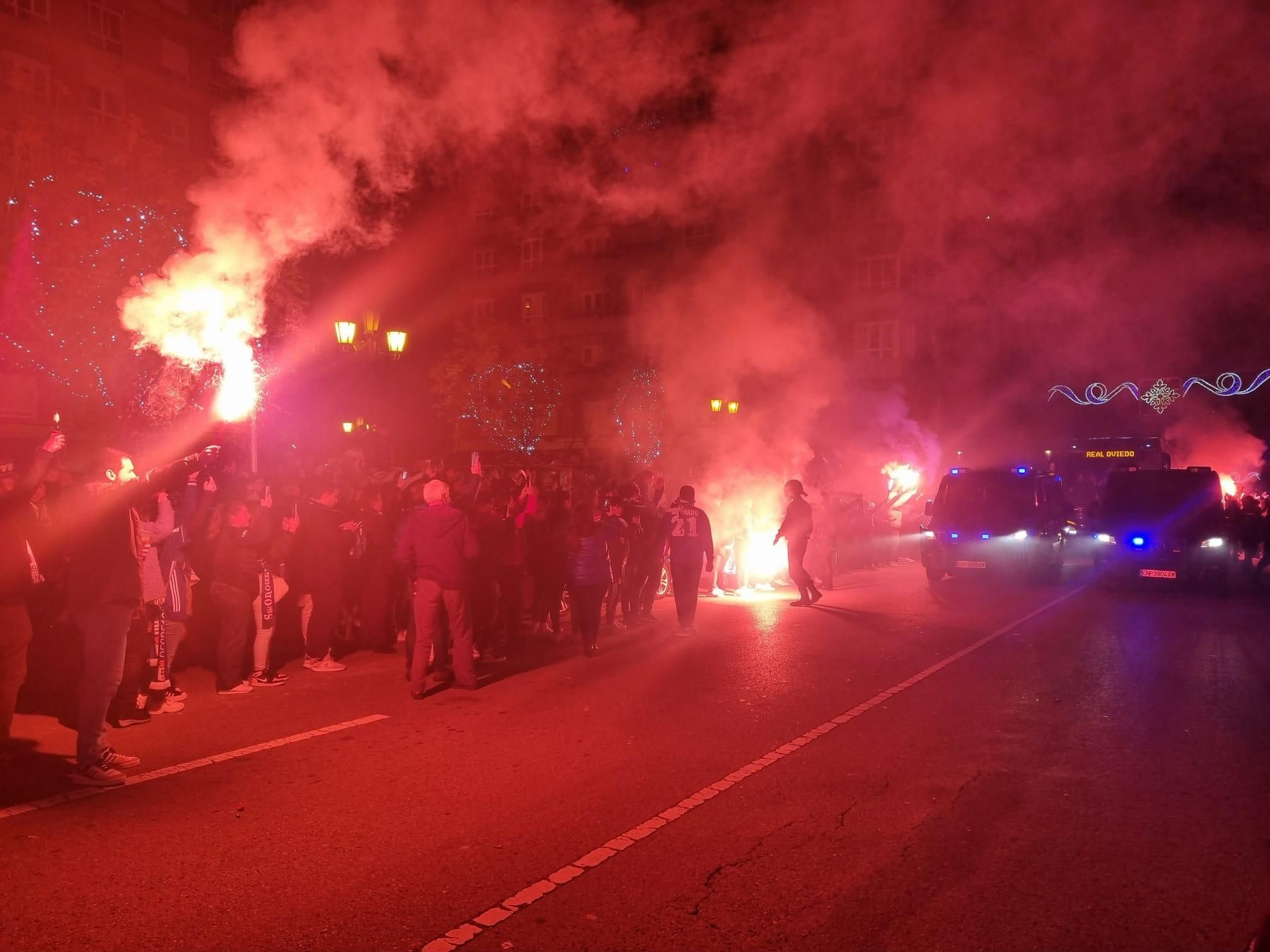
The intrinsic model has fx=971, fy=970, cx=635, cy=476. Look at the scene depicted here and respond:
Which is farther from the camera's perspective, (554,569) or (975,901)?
(554,569)

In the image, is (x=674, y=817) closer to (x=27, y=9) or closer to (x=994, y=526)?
(x=994, y=526)

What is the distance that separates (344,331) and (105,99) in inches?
907

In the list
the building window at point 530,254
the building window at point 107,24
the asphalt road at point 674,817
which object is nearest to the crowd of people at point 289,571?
the asphalt road at point 674,817

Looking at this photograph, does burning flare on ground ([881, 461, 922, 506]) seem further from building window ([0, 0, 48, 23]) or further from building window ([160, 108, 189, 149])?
building window ([0, 0, 48, 23])

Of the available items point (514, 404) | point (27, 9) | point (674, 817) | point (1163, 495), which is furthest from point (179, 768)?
point (514, 404)

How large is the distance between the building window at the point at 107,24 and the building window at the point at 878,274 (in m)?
28.2

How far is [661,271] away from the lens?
44938mm

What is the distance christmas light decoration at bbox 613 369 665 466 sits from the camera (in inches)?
1447

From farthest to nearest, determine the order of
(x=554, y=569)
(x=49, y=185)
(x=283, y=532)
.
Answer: (x=49, y=185), (x=554, y=569), (x=283, y=532)

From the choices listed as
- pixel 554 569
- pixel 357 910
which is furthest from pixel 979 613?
pixel 357 910

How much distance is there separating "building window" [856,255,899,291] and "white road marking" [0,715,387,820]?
1466 inches

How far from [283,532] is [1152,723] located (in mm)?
6846

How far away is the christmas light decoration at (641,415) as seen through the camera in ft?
121

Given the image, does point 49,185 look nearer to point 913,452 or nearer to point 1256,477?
point 913,452
